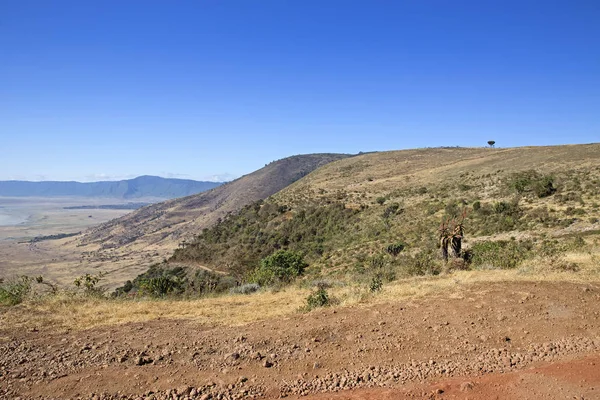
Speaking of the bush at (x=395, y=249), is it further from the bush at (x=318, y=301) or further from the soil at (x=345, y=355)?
the soil at (x=345, y=355)

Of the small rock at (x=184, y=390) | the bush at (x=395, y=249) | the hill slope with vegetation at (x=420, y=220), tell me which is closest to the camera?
the small rock at (x=184, y=390)

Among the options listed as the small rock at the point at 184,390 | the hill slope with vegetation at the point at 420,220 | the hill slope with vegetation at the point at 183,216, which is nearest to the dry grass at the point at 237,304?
the hill slope with vegetation at the point at 420,220

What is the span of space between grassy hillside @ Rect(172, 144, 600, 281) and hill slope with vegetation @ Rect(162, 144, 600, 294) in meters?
0.10

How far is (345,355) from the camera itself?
7477mm

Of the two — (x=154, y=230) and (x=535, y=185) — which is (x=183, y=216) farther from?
(x=535, y=185)

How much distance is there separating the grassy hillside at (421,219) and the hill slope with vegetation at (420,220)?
0.34 feet

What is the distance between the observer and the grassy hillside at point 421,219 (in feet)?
72.0

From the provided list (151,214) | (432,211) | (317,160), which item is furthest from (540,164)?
(151,214)

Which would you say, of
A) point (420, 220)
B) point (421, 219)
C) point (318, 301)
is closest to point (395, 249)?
point (420, 220)

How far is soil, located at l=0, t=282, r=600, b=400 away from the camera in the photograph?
21.0ft

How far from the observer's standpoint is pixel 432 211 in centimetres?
3575

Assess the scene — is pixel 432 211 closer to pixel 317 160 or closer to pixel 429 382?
pixel 429 382

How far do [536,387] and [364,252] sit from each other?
25.0 meters

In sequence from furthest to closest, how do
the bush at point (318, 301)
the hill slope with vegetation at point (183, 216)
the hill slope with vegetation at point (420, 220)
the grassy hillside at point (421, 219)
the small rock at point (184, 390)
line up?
the hill slope with vegetation at point (183, 216), the grassy hillside at point (421, 219), the hill slope with vegetation at point (420, 220), the bush at point (318, 301), the small rock at point (184, 390)
